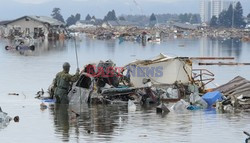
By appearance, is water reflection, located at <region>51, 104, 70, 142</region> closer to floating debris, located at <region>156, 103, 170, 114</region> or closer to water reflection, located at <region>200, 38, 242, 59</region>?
floating debris, located at <region>156, 103, 170, 114</region>

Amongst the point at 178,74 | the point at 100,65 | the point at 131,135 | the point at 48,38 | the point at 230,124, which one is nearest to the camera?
the point at 131,135

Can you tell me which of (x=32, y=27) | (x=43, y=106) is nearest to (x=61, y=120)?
(x=43, y=106)

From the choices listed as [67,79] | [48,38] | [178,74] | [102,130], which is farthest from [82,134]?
[48,38]

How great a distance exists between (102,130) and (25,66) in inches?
1123

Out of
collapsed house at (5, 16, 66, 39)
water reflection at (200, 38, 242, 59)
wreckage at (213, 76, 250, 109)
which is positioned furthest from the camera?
collapsed house at (5, 16, 66, 39)

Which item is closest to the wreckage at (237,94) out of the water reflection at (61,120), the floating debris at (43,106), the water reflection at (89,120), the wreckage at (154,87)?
the wreckage at (154,87)

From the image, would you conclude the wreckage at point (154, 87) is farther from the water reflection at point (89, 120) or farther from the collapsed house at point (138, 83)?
the water reflection at point (89, 120)

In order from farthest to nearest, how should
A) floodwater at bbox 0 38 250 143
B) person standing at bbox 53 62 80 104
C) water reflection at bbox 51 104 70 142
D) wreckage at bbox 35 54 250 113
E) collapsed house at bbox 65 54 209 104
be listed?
collapsed house at bbox 65 54 209 104 < wreckage at bbox 35 54 250 113 < person standing at bbox 53 62 80 104 < water reflection at bbox 51 104 70 142 < floodwater at bbox 0 38 250 143

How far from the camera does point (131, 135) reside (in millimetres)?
18359

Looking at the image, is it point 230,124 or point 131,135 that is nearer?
point 131,135

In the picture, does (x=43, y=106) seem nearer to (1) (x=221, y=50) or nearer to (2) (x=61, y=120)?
(2) (x=61, y=120)

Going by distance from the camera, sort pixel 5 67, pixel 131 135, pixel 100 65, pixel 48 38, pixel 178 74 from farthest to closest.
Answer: pixel 48 38 < pixel 5 67 < pixel 178 74 < pixel 100 65 < pixel 131 135

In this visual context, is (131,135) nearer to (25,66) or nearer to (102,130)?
(102,130)

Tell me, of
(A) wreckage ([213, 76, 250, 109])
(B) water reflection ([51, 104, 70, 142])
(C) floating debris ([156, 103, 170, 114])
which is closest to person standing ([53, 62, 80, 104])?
(B) water reflection ([51, 104, 70, 142])
